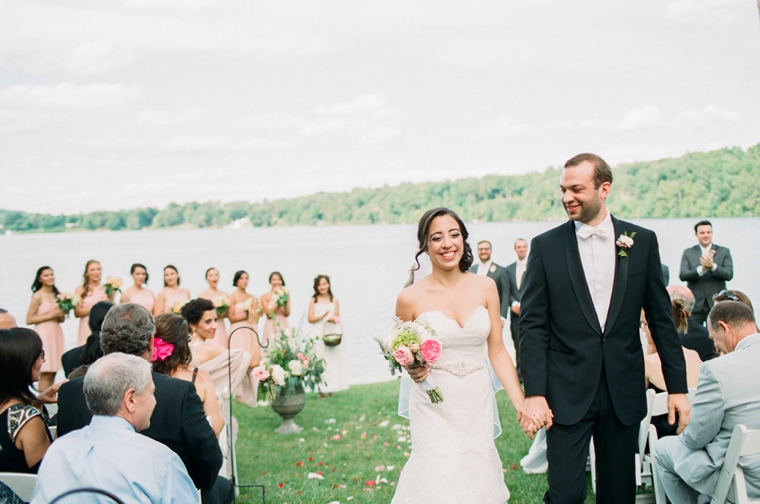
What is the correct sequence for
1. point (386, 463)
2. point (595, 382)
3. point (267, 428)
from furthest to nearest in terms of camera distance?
point (267, 428), point (386, 463), point (595, 382)

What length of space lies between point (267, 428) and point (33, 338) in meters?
5.66

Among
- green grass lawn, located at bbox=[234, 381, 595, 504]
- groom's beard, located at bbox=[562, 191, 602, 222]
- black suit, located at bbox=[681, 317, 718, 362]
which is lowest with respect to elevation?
green grass lawn, located at bbox=[234, 381, 595, 504]

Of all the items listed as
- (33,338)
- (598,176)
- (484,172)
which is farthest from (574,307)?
(484,172)

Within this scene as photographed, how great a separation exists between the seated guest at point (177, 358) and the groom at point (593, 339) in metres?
2.31

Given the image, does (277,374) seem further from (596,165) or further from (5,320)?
(596,165)

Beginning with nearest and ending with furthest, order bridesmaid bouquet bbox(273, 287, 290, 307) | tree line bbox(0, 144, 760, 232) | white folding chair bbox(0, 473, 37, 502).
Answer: white folding chair bbox(0, 473, 37, 502)
bridesmaid bouquet bbox(273, 287, 290, 307)
tree line bbox(0, 144, 760, 232)

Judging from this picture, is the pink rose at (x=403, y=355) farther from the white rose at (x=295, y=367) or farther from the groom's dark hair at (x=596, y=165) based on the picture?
the white rose at (x=295, y=367)

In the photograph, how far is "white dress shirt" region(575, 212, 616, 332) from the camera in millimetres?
3594

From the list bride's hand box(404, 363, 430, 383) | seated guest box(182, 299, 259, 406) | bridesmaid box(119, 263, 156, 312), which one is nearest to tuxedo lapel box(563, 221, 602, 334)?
bride's hand box(404, 363, 430, 383)

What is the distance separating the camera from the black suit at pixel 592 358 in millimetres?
3521

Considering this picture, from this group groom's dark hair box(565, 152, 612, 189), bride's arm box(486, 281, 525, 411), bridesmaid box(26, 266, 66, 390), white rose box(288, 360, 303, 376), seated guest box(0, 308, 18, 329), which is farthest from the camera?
bridesmaid box(26, 266, 66, 390)

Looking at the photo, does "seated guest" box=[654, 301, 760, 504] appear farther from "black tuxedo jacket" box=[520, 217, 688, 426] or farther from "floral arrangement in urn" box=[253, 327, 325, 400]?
"floral arrangement in urn" box=[253, 327, 325, 400]

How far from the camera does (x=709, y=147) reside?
4031cm

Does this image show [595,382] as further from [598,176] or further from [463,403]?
[598,176]
